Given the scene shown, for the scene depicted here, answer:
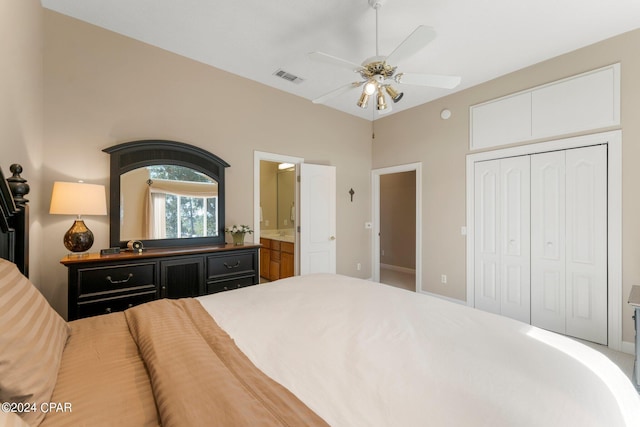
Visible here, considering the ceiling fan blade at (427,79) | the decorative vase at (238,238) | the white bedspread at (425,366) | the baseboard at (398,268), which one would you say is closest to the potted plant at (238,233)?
the decorative vase at (238,238)

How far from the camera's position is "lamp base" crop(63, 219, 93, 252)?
7.14 ft

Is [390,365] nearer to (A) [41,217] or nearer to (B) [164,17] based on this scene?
(A) [41,217]

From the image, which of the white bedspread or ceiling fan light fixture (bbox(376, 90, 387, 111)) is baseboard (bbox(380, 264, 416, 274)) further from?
the white bedspread

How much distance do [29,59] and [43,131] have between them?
61 centimetres

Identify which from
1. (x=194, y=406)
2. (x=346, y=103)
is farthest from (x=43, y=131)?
(x=346, y=103)

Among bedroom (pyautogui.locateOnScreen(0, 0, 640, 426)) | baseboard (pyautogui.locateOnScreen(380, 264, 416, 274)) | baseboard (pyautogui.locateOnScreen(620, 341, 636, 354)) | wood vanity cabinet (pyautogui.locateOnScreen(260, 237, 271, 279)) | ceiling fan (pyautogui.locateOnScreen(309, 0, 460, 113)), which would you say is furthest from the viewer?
baseboard (pyautogui.locateOnScreen(380, 264, 416, 274))

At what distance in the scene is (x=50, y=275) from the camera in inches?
90.6

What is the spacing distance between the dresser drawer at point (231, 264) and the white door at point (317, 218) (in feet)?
3.37

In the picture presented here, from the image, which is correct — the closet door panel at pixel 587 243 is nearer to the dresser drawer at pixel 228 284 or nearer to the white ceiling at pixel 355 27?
the white ceiling at pixel 355 27

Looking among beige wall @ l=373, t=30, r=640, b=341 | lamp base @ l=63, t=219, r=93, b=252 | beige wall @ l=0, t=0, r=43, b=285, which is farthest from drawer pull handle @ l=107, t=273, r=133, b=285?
beige wall @ l=373, t=30, r=640, b=341

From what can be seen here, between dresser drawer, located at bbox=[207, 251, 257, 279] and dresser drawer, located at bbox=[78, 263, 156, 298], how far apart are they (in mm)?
506

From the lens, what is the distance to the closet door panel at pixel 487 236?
347 cm

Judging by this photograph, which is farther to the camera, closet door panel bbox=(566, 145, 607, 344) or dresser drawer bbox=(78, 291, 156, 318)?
closet door panel bbox=(566, 145, 607, 344)

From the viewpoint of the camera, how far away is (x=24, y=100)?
180cm
